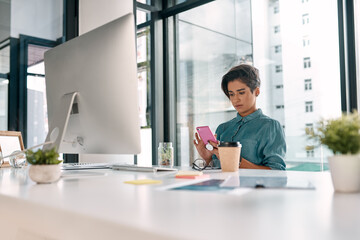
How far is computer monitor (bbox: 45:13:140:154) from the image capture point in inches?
45.9

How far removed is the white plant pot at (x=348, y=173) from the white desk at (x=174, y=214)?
0.03 meters

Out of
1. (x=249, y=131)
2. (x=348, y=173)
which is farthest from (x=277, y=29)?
(x=348, y=173)

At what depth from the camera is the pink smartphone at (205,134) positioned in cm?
154

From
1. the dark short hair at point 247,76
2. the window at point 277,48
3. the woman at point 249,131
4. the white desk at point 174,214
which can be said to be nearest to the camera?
the white desk at point 174,214

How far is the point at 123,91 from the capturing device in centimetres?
118

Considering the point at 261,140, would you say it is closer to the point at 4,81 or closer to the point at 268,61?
the point at 268,61

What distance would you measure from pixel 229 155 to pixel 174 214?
709 mm

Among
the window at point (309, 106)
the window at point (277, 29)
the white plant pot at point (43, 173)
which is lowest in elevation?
the white plant pot at point (43, 173)

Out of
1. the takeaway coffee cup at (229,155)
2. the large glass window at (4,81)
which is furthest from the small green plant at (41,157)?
the large glass window at (4,81)

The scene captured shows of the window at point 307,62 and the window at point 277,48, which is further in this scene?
the window at point 277,48

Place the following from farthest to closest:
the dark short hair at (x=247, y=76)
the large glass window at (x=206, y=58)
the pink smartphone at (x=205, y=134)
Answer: the large glass window at (x=206, y=58), the dark short hair at (x=247, y=76), the pink smartphone at (x=205, y=134)

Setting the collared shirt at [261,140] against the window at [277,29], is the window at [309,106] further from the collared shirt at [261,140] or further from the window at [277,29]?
the collared shirt at [261,140]

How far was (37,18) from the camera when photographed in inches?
120

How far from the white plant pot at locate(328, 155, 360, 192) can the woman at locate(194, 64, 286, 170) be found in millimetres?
855
